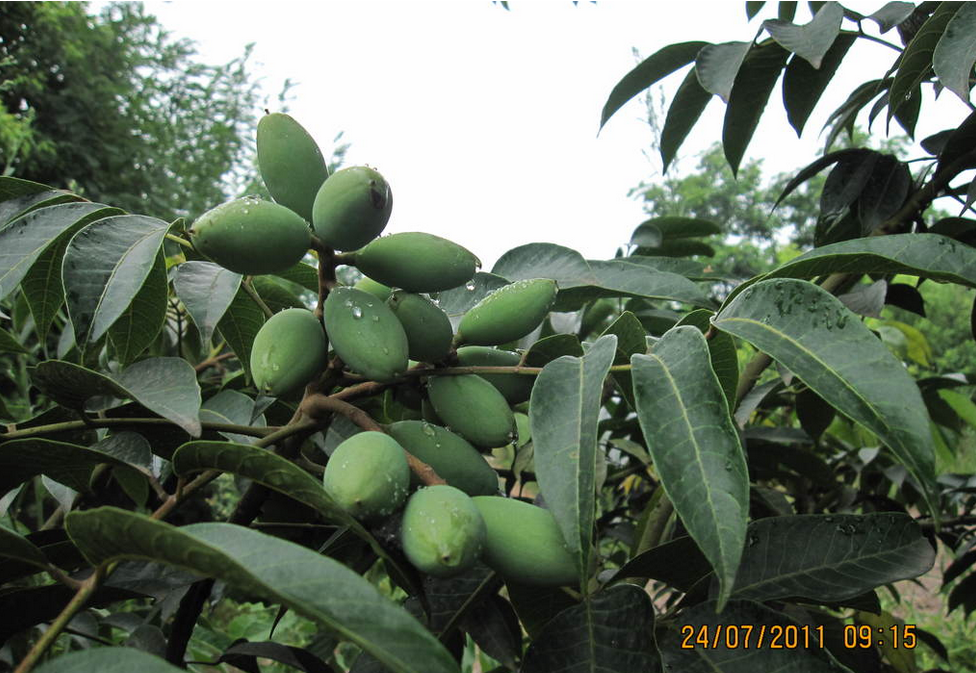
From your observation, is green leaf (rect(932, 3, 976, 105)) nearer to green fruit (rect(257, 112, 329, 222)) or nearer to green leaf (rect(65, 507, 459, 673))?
green fruit (rect(257, 112, 329, 222))

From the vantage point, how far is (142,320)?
2.05ft

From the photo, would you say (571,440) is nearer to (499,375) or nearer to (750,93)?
(499,375)

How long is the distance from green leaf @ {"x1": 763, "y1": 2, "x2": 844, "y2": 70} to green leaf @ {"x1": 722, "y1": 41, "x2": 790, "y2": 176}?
0.08 meters

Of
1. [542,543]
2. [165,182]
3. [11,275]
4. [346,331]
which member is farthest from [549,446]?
[165,182]

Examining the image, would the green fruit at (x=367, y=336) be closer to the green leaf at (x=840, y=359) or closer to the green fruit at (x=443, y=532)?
the green fruit at (x=443, y=532)

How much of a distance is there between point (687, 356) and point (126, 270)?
0.41m

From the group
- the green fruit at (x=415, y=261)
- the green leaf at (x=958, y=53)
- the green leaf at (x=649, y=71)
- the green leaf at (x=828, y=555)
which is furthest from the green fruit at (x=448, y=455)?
the green leaf at (x=649, y=71)

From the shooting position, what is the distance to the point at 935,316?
10.4m

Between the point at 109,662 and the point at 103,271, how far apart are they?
0.29 metres

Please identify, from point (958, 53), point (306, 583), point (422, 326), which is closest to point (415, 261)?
point (422, 326)

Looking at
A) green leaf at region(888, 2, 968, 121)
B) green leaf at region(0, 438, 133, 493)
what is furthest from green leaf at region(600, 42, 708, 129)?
green leaf at region(0, 438, 133, 493)

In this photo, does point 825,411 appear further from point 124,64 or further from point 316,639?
point 124,64

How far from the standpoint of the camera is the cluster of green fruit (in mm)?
454

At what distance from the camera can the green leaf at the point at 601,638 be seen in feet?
1.64
